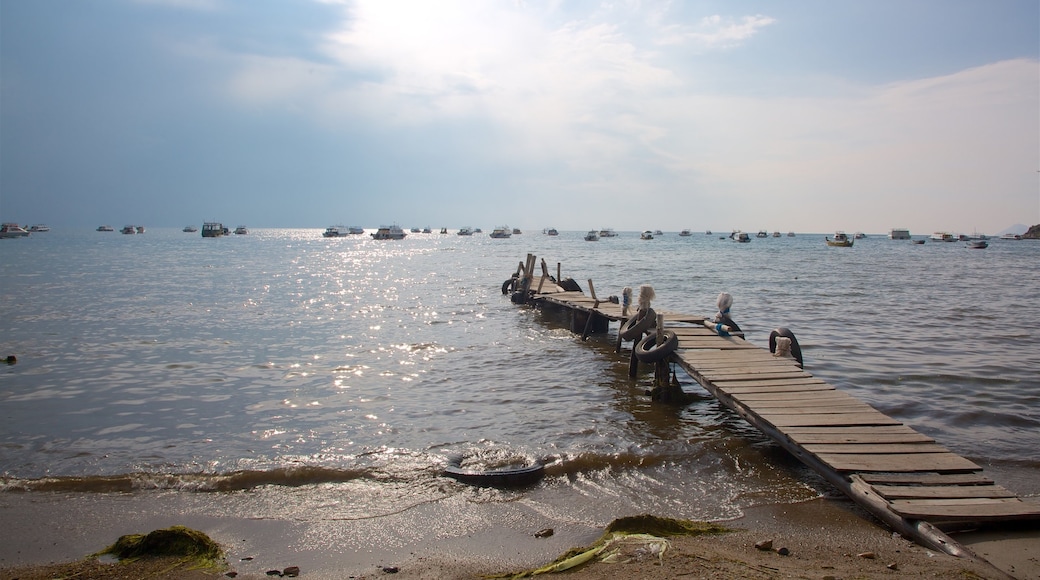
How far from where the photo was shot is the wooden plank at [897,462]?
21.4ft

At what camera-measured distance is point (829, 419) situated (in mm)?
8031

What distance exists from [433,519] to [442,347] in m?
11.6

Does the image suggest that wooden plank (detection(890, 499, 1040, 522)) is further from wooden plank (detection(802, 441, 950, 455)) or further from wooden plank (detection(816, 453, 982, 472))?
wooden plank (detection(802, 441, 950, 455))

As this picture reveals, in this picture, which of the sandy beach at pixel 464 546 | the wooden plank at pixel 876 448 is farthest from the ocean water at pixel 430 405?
the wooden plank at pixel 876 448

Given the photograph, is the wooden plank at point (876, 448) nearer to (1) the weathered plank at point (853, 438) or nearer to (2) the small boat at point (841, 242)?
(1) the weathered plank at point (853, 438)

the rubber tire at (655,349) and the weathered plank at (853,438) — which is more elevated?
the rubber tire at (655,349)

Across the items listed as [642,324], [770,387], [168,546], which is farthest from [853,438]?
[168,546]

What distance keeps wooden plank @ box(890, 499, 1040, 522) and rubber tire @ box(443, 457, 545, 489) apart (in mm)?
4015

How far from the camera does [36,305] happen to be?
2717 cm

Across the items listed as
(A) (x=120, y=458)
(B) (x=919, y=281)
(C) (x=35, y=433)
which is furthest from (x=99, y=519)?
(B) (x=919, y=281)

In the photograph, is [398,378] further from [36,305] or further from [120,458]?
[36,305]

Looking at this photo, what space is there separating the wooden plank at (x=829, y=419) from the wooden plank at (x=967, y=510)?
6.55ft

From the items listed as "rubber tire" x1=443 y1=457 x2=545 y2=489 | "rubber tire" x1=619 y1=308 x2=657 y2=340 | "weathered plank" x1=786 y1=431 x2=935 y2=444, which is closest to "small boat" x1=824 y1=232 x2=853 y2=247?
"rubber tire" x1=619 y1=308 x2=657 y2=340

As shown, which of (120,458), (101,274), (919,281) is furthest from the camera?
(101,274)
